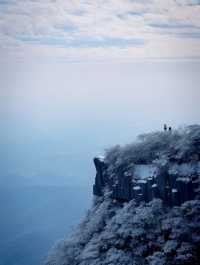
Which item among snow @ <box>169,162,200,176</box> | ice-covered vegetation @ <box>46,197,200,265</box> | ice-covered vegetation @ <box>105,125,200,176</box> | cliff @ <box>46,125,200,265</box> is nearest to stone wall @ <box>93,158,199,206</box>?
cliff @ <box>46,125,200,265</box>

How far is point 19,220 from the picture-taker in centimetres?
10850

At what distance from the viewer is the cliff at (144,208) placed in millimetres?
16484

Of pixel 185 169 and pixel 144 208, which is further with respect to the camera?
pixel 185 169

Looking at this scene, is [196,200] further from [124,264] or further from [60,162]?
[60,162]

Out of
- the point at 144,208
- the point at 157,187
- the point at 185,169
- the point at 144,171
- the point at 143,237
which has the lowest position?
the point at 143,237

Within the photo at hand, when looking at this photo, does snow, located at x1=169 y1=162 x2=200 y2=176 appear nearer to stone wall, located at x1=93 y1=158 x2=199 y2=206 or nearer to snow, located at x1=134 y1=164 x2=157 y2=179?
stone wall, located at x1=93 y1=158 x2=199 y2=206

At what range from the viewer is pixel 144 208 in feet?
59.0

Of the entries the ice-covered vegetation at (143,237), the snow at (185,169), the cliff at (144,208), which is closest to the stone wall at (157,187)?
the cliff at (144,208)

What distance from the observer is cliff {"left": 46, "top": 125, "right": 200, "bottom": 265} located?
16.5 meters

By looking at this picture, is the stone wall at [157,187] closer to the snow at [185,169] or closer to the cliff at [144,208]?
the cliff at [144,208]

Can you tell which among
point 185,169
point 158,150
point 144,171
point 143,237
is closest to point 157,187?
point 185,169

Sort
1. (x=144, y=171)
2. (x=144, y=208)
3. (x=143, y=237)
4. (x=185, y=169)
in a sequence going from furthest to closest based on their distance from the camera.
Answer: (x=144, y=171), (x=185, y=169), (x=144, y=208), (x=143, y=237)

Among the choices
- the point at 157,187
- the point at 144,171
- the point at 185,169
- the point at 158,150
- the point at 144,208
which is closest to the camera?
the point at 144,208

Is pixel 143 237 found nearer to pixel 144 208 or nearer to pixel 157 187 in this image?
pixel 144 208
